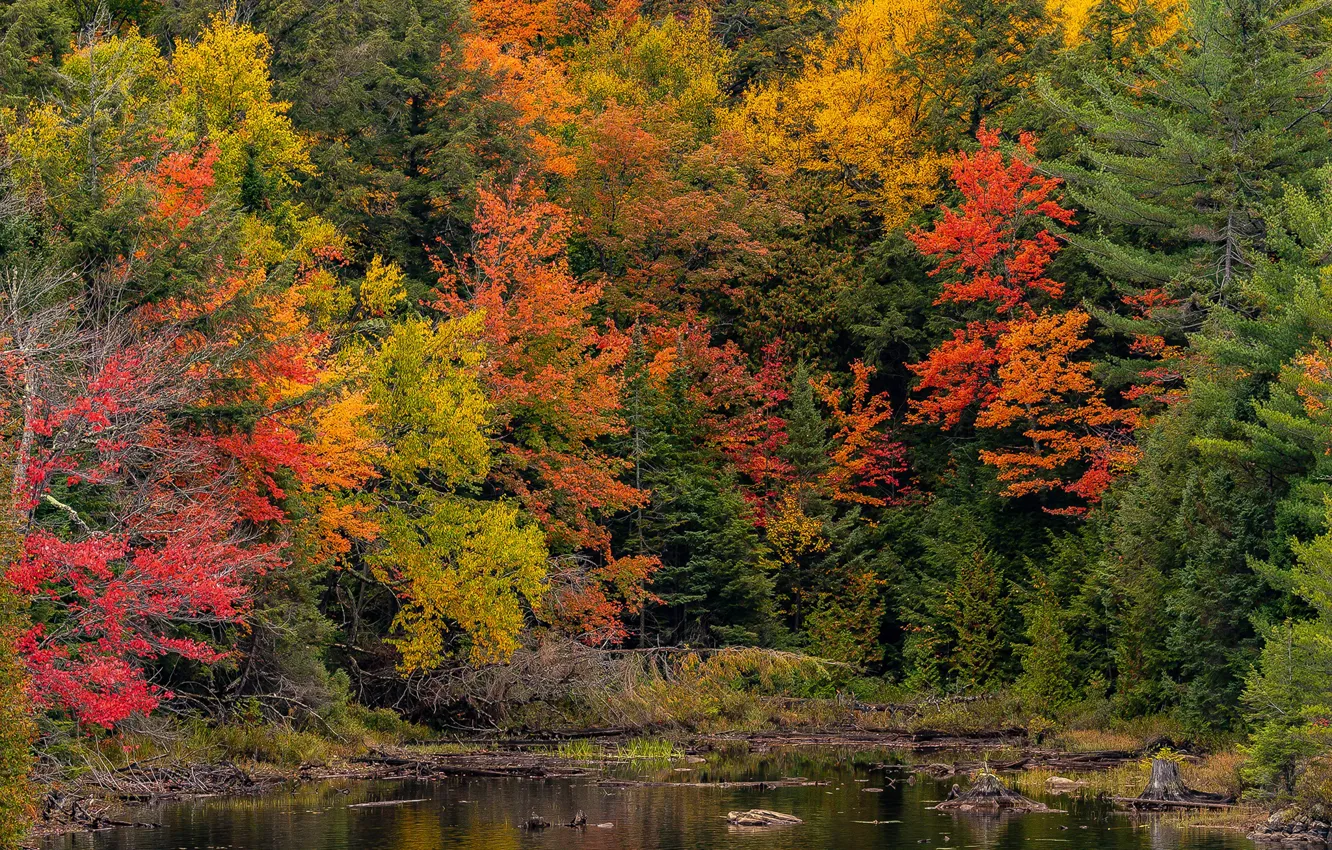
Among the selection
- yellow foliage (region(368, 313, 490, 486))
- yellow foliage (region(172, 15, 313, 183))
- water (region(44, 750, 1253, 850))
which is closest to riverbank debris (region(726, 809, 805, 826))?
water (region(44, 750, 1253, 850))

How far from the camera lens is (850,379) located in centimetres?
5816

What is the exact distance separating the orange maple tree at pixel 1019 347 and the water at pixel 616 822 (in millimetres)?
16687

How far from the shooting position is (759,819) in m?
28.8

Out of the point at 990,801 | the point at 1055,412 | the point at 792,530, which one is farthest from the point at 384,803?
the point at 1055,412

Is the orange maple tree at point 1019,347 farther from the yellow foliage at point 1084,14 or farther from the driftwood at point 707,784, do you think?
the driftwood at point 707,784

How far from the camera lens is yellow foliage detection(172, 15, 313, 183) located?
151ft

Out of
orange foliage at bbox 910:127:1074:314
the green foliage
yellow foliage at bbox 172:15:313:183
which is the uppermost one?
yellow foliage at bbox 172:15:313:183

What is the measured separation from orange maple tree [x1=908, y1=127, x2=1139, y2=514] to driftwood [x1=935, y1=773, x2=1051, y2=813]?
1892cm

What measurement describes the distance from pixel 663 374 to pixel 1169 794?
24327 millimetres

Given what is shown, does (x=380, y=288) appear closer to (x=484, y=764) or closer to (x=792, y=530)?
(x=792, y=530)

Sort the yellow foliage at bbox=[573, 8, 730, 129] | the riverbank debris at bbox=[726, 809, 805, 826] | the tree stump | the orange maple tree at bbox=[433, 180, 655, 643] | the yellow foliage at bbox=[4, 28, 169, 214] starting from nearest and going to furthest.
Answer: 1. the riverbank debris at bbox=[726, 809, 805, 826]
2. the tree stump
3. the yellow foliage at bbox=[4, 28, 169, 214]
4. the orange maple tree at bbox=[433, 180, 655, 643]
5. the yellow foliage at bbox=[573, 8, 730, 129]

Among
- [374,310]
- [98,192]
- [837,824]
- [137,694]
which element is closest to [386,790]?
[137,694]

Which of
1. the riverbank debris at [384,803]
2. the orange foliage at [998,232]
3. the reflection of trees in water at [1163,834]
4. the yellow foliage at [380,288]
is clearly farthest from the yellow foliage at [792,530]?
the reflection of trees in water at [1163,834]

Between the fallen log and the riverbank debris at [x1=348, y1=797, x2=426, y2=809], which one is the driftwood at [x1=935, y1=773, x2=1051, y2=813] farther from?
the riverbank debris at [x1=348, y1=797, x2=426, y2=809]
